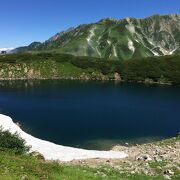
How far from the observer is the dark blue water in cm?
8081

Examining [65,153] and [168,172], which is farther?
[65,153]

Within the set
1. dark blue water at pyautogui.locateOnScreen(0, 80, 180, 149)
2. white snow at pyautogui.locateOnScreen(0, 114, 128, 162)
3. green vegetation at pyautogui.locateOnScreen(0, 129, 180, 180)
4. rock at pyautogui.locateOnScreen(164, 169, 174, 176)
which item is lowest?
dark blue water at pyautogui.locateOnScreen(0, 80, 180, 149)

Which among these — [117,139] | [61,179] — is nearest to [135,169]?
[61,179]

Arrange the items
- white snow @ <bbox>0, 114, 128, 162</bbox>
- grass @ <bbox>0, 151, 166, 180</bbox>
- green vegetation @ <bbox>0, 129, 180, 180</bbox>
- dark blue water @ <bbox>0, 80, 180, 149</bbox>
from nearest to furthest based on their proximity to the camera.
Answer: grass @ <bbox>0, 151, 166, 180</bbox> < green vegetation @ <bbox>0, 129, 180, 180</bbox> < white snow @ <bbox>0, 114, 128, 162</bbox> < dark blue water @ <bbox>0, 80, 180, 149</bbox>

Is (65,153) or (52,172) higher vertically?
(52,172)

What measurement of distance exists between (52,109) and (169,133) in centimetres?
4476

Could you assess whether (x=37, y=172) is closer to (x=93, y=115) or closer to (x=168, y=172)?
(x=168, y=172)

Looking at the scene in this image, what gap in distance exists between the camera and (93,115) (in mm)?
107250

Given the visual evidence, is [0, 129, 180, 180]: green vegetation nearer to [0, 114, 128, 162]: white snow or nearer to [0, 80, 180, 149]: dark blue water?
[0, 114, 128, 162]: white snow

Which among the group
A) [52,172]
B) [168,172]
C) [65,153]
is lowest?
[65,153]

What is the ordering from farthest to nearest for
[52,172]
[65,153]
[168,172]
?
→ [65,153] → [168,172] → [52,172]

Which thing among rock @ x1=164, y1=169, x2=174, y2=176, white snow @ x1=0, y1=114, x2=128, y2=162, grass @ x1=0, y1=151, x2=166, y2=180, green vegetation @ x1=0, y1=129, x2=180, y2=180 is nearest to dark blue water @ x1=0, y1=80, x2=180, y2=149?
white snow @ x1=0, y1=114, x2=128, y2=162

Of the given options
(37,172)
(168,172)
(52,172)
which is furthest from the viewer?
(168,172)

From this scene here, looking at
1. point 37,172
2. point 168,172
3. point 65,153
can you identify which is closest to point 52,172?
point 37,172
